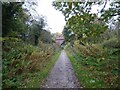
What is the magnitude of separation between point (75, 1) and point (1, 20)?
25.6 ft

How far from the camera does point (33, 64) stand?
13516 millimetres

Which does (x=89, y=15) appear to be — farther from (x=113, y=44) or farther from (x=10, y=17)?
(x=113, y=44)

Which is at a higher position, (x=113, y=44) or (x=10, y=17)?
(x=10, y=17)

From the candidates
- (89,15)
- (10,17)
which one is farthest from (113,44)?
(89,15)

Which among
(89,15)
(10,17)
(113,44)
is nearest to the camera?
(89,15)

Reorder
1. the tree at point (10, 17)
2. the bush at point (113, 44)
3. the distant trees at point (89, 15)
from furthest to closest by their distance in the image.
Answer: the bush at point (113, 44), the tree at point (10, 17), the distant trees at point (89, 15)

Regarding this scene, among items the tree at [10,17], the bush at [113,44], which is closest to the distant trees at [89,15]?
the tree at [10,17]

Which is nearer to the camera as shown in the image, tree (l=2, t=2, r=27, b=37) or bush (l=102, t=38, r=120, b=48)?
tree (l=2, t=2, r=27, b=37)

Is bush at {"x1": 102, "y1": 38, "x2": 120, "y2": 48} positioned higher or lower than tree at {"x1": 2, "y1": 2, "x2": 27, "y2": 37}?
lower

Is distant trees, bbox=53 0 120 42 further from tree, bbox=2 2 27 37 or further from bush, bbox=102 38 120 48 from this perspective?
bush, bbox=102 38 120 48

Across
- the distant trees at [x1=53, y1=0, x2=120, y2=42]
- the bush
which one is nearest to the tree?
the distant trees at [x1=53, y1=0, x2=120, y2=42]

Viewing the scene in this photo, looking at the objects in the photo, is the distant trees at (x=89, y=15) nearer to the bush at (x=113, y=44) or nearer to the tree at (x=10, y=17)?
the tree at (x=10, y=17)

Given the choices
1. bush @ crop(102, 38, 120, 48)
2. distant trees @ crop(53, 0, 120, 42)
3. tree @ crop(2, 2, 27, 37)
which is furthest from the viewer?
bush @ crop(102, 38, 120, 48)

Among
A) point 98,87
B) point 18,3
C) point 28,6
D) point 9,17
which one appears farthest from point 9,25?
point 98,87
